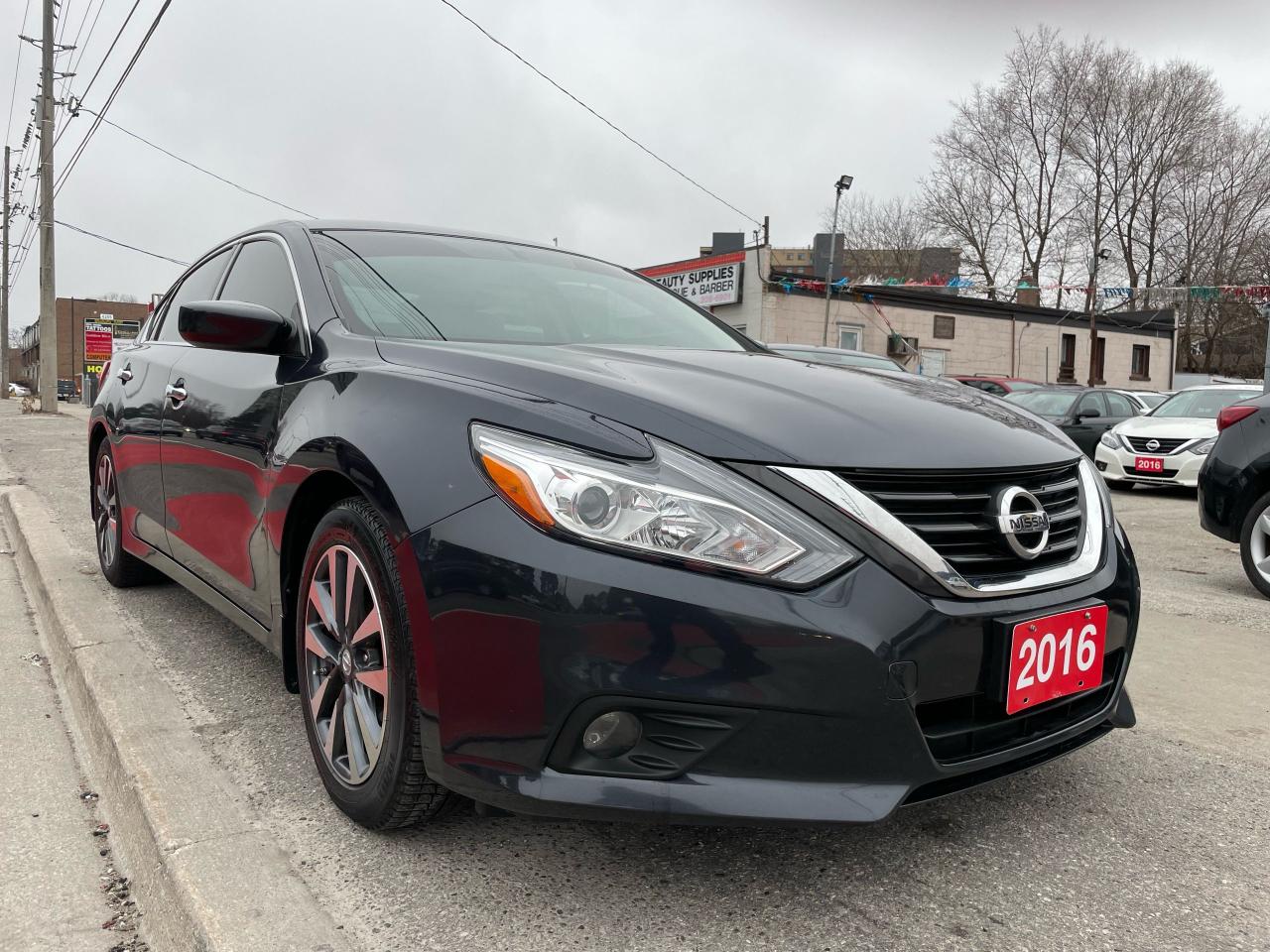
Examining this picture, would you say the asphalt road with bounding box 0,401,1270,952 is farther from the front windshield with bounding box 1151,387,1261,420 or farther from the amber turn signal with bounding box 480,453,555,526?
the front windshield with bounding box 1151,387,1261,420

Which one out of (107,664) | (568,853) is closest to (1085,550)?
(568,853)

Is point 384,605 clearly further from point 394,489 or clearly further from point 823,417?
point 823,417

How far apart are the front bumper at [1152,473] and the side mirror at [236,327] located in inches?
371

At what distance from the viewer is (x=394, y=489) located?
1874 millimetres

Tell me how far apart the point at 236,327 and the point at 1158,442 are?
10.8 metres

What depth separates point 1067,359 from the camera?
1230 inches

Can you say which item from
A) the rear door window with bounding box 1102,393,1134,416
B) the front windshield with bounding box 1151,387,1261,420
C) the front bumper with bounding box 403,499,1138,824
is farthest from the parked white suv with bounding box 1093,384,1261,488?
the front bumper with bounding box 403,499,1138,824

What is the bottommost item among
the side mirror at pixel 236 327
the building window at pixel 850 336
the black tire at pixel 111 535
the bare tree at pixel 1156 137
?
the black tire at pixel 111 535

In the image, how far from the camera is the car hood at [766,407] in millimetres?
1758

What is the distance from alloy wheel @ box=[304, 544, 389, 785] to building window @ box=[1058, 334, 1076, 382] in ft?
105

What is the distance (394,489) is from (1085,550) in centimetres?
145

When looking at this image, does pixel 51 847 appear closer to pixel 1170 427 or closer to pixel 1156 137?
pixel 1170 427

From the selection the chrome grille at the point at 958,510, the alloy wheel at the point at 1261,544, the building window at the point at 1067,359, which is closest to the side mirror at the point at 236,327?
the chrome grille at the point at 958,510

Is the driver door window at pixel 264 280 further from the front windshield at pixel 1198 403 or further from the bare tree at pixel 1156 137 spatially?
the bare tree at pixel 1156 137
